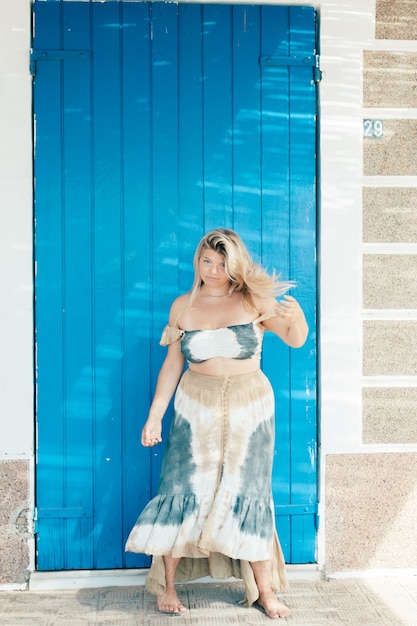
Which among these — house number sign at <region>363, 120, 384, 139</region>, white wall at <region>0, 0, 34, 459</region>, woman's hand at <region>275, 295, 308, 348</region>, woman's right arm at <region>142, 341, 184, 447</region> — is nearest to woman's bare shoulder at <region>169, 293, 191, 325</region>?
woman's right arm at <region>142, 341, 184, 447</region>

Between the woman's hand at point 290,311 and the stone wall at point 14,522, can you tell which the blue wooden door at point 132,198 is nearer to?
the stone wall at point 14,522

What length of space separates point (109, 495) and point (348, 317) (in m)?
1.40

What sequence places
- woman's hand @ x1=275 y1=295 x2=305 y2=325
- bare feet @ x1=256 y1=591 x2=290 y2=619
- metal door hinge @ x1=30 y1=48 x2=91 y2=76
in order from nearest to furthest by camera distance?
woman's hand @ x1=275 y1=295 x2=305 y2=325, bare feet @ x1=256 y1=591 x2=290 y2=619, metal door hinge @ x1=30 y1=48 x2=91 y2=76

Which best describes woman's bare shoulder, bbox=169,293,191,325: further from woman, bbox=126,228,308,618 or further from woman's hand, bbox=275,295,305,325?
woman's hand, bbox=275,295,305,325

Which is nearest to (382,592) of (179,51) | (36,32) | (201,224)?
(201,224)

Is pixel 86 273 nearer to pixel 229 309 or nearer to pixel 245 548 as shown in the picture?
pixel 229 309

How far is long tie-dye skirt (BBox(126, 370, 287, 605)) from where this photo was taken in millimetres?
3621

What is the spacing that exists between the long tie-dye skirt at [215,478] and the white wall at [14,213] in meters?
0.81

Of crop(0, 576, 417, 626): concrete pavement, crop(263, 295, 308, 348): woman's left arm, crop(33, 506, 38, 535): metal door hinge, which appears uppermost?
crop(263, 295, 308, 348): woman's left arm

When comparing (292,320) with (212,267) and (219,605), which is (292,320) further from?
(219,605)

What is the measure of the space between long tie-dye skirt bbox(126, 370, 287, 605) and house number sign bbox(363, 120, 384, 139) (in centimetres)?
131

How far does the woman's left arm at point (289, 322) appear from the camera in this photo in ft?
11.7

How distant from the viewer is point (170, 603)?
12.2 ft

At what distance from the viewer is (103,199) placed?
4008 millimetres
